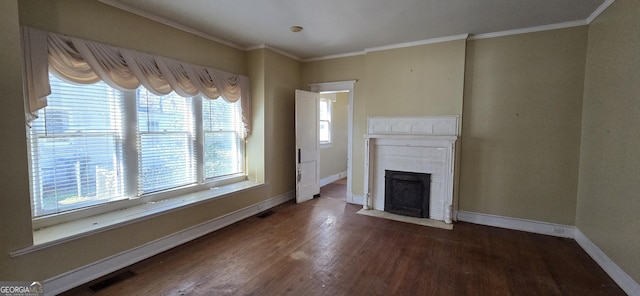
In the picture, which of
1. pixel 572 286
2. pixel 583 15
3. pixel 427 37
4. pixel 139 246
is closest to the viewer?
pixel 572 286

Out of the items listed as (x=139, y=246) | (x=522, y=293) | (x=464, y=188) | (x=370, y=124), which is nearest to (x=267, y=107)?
(x=370, y=124)

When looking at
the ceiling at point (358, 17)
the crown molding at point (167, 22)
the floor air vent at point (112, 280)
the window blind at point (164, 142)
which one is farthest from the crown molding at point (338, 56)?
the floor air vent at point (112, 280)

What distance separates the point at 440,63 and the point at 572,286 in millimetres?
2937

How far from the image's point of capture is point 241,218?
401cm

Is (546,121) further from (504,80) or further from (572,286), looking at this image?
(572,286)

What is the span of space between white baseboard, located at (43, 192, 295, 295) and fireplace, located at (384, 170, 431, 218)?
7.34 feet

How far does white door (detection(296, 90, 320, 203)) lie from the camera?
15.7 feet

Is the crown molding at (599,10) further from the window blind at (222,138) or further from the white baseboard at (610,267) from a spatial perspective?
the window blind at (222,138)

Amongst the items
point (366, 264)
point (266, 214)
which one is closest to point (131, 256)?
point (266, 214)

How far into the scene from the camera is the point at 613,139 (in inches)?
100

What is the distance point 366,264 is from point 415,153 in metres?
2.02

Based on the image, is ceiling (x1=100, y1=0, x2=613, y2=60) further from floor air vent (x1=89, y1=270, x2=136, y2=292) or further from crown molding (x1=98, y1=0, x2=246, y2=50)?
floor air vent (x1=89, y1=270, x2=136, y2=292)

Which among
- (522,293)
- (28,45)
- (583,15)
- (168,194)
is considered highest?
(583,15)

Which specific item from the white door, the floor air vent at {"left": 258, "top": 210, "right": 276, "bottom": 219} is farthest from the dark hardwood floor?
the white door
